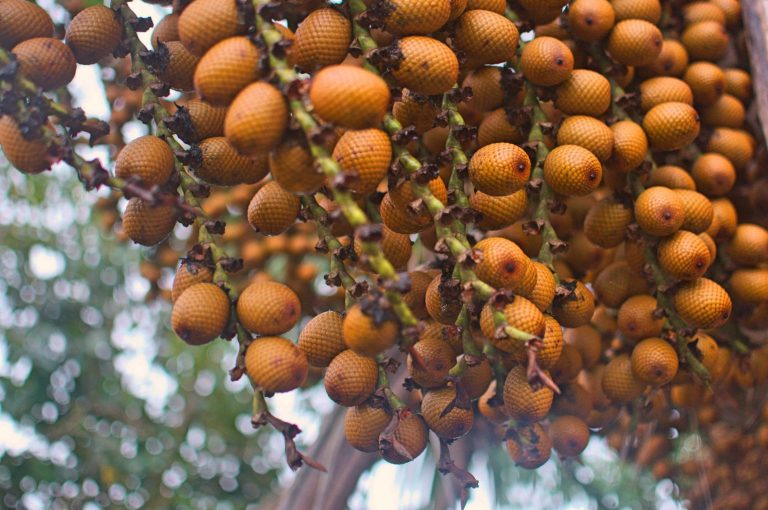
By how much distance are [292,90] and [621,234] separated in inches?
32.3

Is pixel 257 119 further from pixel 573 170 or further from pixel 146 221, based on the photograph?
pixel 573 170

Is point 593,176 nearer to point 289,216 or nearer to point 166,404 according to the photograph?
point 289,216

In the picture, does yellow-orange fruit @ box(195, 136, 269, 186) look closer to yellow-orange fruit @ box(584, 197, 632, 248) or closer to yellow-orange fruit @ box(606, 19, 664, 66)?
yellow-orange fruit @ box(584, 197, 632, 248)

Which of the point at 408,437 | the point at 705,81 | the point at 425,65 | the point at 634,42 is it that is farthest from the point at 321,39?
the point at 705,81

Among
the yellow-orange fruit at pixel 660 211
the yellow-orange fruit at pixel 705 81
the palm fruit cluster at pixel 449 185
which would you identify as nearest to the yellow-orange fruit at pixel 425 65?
the palm fruit cluster at pixel 449 185

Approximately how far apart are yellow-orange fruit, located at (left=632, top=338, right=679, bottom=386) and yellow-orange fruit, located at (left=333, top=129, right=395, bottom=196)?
67 cm

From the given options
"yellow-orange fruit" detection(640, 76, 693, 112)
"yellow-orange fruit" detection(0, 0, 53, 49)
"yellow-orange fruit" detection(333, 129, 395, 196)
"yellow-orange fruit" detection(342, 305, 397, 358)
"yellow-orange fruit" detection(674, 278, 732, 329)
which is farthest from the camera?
"yellow-orange fruit" detection(640, 76, 693, 112)

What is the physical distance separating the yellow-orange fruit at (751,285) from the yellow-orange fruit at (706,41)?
1.72 feet

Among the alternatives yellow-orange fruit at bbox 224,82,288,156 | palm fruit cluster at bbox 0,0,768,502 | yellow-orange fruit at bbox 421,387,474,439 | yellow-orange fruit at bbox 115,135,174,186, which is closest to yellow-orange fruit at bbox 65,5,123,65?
palm fruit cluster at bbox 0,0,768,502

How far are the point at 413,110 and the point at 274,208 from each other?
0.29m

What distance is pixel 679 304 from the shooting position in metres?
1.58

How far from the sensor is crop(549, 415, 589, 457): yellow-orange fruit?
1.63m

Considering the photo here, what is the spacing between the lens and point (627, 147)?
5.28 feet

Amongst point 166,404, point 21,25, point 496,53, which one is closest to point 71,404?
point 166,404
